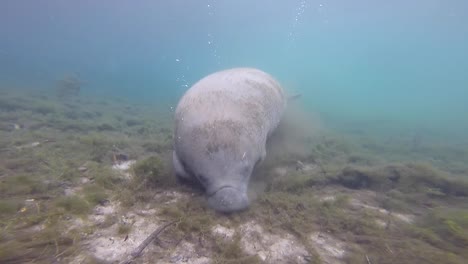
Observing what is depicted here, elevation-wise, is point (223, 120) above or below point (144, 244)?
above

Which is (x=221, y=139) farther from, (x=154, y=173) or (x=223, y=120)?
(x=154, y=173)

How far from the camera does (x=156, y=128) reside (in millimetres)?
10344

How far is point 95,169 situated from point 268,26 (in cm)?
9176

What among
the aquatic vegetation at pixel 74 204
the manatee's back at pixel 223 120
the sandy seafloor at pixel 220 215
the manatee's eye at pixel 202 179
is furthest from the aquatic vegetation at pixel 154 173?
the aquatic vegetation at pixel 74 204

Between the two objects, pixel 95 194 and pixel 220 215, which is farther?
pixel 95 194

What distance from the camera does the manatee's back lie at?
12.9 ft

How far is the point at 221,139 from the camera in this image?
3.90m

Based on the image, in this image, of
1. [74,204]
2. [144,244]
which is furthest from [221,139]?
[74,204]

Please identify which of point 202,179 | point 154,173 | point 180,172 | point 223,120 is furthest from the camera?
point 154,173

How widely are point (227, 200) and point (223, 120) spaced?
3.82ft

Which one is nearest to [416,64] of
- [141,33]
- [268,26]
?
[268,26]

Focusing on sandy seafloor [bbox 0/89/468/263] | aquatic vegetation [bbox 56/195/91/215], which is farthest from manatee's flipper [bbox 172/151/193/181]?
aquatic vegetation [bbox 56/195/91/215]

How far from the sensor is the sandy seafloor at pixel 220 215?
9.69 ft

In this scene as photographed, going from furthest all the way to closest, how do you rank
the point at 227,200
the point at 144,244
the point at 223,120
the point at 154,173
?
the point at 154,173 → the point at 223,120 → the point at 227,200 → the point at 144,244
